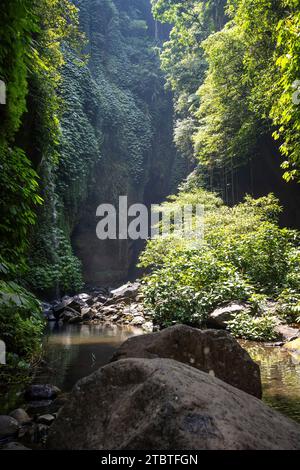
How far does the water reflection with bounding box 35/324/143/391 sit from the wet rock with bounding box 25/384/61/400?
1.22 feet

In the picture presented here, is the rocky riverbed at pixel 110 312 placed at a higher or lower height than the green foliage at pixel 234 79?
lower

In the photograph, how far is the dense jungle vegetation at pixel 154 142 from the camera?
5012mm

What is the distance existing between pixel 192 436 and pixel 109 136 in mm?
27330

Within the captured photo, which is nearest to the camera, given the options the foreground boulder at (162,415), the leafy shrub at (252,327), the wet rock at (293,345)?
the foreground boulder at (162,415)

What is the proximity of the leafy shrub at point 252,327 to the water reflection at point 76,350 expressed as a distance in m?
2.40

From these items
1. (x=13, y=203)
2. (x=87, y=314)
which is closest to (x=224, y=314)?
(x=13, y=203)

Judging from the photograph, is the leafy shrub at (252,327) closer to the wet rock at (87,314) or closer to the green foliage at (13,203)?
the green foliage at (13,203)

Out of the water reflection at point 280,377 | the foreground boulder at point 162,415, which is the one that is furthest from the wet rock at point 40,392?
the water reflection at point 280,377

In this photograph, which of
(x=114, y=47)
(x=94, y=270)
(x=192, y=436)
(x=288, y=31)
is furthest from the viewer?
(x=114, y=47)

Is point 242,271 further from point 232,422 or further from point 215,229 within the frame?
point 232,422

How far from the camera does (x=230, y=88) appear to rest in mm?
17344
